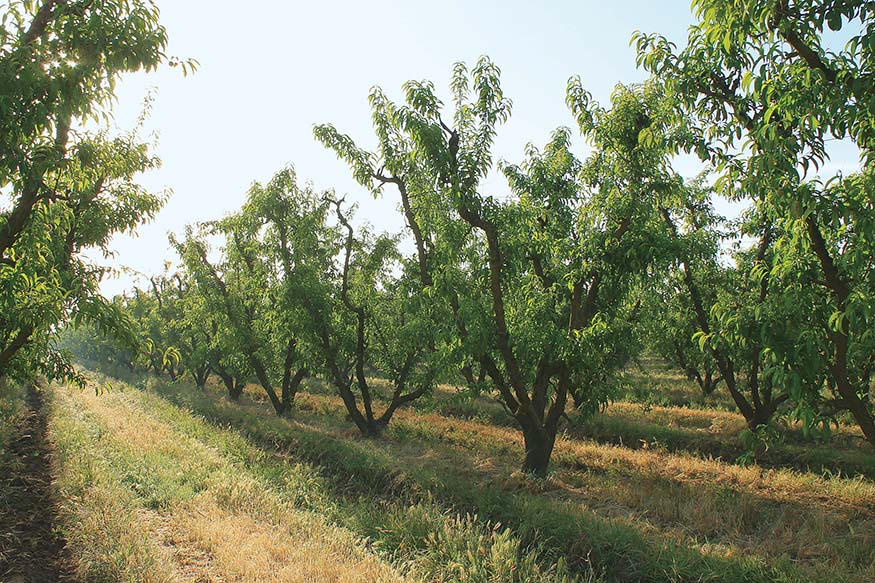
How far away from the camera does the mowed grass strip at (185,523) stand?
20.4ft

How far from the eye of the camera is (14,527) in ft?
25.7

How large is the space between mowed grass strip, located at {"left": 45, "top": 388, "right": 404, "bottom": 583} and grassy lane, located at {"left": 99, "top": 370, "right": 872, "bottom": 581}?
2616mm

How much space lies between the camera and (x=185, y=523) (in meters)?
7.82

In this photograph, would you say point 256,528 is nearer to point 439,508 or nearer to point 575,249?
point 439,508

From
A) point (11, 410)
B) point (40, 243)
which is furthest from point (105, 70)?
point (11, 410)

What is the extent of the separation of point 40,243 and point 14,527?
4772 mm

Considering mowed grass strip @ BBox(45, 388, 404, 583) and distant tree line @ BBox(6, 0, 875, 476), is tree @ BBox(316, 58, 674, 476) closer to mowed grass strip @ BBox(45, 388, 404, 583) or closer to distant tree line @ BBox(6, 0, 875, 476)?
distant tree line @ BBox(6, 0, 875, 476)

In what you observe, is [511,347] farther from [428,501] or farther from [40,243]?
[40,243]

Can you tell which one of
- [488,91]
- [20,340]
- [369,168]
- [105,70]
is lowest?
[20,340]

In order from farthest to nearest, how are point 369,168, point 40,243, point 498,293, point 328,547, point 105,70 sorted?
point 369,168 < point 498,293 < point 328,547 < point 40,243 < point 105,70

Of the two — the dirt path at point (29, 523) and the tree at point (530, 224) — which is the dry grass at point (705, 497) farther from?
the dirt path at point (29, 523)

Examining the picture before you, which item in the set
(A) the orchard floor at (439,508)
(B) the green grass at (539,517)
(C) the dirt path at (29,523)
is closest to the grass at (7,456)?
(C) the dirt path at (29,523)

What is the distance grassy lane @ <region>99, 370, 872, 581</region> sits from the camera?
695 cm

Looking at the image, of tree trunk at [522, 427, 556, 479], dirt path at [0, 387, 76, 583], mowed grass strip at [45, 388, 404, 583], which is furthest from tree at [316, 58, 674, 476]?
dirt path at [0, 387, 76, 583]
